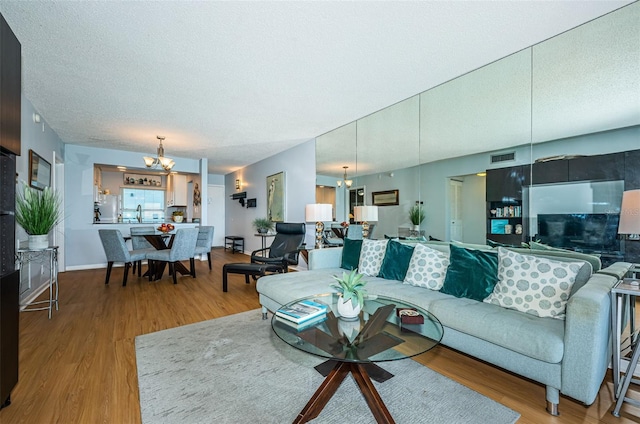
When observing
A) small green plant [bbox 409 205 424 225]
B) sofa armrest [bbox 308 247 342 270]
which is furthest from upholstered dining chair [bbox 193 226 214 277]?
small green plant [bbox 409 205 424 225]

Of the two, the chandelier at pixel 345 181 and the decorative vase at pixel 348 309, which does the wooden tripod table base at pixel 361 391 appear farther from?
the chandelier at pixel 345 181

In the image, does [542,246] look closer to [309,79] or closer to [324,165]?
[309,79]

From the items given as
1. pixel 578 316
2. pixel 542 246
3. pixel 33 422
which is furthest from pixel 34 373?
pixel 542 246

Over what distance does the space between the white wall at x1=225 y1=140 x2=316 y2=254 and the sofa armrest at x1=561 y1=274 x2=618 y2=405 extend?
4.06 meters

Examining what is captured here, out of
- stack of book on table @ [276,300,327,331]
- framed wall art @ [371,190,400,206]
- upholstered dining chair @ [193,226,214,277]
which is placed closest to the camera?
stack of book on table @ [276,300,327,331]

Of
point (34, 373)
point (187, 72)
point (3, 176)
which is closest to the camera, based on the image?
point (3, 176)

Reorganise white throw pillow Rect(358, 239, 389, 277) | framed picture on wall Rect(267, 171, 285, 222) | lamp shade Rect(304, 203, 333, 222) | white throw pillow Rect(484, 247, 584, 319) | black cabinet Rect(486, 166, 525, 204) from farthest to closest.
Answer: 1. framed picture on wall Rect(267, 171, 285, 222)
2. lamp shade Rect(304, 203, 333, 222)
3. white throw pillow Rect(358, 239, 389, 277)
4. black cabinet Rect(486, 166, 525, 204)
5. white throw pillow Rect(484, 247, 584, 319)

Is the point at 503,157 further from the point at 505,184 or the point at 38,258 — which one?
the point at 38,258

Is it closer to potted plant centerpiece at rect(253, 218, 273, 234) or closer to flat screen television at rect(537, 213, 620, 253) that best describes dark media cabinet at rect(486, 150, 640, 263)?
flat screen television at rect(537, 213, 620, 253)

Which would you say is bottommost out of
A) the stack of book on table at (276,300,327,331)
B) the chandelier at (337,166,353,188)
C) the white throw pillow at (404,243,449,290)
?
the stack of book on table at (276,300,327,331)

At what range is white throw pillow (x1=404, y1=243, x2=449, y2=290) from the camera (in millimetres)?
2586

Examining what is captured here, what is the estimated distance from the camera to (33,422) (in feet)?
4.97

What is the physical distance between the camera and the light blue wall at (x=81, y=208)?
564cm

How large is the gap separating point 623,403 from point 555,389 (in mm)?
525
